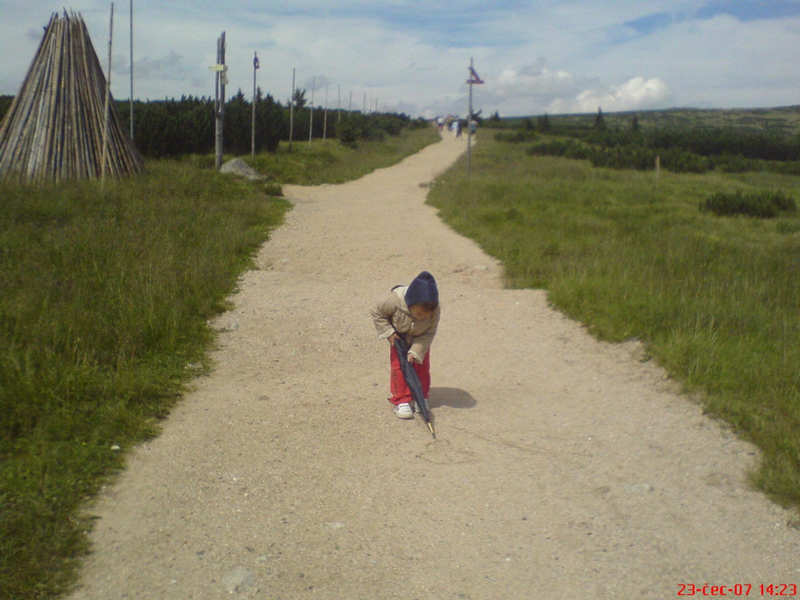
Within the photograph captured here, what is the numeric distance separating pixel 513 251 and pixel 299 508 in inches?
291

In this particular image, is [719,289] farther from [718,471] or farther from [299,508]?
[299,508]

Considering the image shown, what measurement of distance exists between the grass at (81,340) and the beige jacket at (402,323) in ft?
5.06

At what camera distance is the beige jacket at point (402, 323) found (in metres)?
4.70

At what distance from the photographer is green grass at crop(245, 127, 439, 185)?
21812 millimetres

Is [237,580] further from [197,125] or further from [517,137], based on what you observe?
[517,137]

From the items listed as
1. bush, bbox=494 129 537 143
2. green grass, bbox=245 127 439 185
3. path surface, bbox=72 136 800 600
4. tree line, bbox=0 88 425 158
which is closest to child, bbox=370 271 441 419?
path surface, bbox=72 136 800 600

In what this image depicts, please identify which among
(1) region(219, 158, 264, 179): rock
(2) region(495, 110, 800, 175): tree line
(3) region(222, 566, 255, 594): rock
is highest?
(2) region(495, 110, 800, 175): tree line

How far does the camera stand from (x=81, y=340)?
515 cm

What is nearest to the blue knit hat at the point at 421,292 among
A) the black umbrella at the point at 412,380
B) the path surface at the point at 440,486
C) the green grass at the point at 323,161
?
the black umbrella at the point at 412,380

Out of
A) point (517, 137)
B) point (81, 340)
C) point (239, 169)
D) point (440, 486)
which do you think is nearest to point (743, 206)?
point (239, 169)

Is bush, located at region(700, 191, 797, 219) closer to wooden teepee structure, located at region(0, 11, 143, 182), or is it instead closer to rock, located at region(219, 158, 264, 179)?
rock, located at region(219, 158, 264, 179)

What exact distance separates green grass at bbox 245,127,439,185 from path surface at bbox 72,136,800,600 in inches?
613

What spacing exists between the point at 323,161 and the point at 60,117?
45.6 ft

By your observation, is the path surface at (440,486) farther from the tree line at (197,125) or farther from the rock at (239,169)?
the tree line at (197,125)
